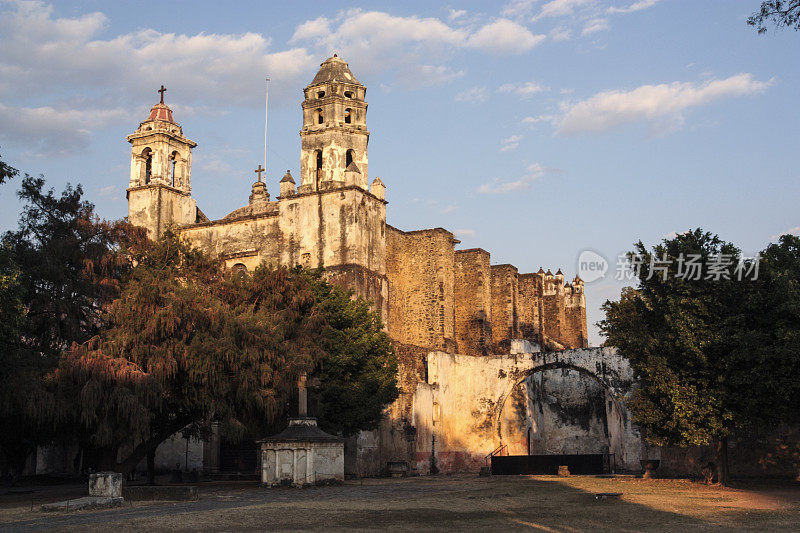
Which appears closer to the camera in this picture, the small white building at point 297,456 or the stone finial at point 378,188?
the small white building at point 297,456

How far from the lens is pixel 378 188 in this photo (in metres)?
35.0

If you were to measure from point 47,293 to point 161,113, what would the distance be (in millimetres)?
19352

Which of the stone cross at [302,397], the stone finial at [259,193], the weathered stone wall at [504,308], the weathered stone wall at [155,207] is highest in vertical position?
the stone finial at [259,193]

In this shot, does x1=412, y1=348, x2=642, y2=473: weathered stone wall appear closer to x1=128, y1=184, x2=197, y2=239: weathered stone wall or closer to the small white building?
the small white building

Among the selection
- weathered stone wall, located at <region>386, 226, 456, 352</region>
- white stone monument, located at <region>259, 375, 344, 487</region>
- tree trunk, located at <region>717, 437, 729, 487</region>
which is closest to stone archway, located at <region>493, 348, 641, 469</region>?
weathered stone wall, located at <region>386, 226, 456, 352</region>

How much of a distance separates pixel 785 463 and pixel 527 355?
9.57 m

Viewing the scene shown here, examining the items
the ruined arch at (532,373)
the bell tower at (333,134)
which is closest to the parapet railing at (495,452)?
the ruined arch at (532,373)

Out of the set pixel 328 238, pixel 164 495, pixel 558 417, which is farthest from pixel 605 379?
pixel 164 495

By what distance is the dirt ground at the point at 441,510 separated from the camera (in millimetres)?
11953

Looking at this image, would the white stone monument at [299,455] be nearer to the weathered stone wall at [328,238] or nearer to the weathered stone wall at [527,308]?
the weathered stone wall at [328,238]

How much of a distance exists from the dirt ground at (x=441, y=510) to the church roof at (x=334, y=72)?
20443 mm

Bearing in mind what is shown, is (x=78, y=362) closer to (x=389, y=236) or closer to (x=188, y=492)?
(x=188, y=492)

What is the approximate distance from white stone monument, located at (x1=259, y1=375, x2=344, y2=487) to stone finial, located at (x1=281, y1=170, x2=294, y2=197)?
16.4 meters

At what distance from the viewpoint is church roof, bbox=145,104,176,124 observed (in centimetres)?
3794
